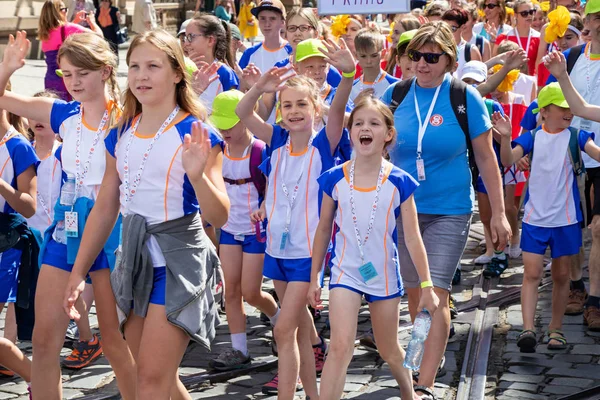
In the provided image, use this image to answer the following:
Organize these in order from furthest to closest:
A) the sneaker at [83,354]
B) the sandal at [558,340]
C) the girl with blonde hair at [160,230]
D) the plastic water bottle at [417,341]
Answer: the sandal at [558,340], the sneaker at [83,354], the plastic water bottle at [417,341], the girl with blonde hair at [160,230]

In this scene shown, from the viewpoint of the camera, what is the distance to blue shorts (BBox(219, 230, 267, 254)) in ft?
22.0

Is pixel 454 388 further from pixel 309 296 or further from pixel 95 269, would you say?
pixel 95 269

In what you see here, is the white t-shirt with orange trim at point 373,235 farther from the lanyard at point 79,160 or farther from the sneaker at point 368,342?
the sneaker at point 368,342

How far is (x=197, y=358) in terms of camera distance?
6.88 metres

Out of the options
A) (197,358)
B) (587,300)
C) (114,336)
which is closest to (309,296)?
(114,336)

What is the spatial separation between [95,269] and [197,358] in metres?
1.93

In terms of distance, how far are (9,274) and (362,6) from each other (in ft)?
14.1

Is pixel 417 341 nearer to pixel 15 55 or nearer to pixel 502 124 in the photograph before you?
pixel 502 124

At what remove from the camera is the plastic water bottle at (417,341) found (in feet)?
17.4

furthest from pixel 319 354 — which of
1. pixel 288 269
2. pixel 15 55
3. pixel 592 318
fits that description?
pixel 15 55

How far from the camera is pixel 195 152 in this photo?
4.24m

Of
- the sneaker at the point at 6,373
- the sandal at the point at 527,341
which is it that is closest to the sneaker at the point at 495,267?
the sandal at the point at 527,341

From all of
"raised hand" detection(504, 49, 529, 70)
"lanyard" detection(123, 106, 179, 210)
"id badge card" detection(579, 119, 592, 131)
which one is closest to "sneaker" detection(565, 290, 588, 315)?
"id badge card" detection(579, 119, 592, 131)

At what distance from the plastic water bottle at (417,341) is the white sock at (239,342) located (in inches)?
64.3
